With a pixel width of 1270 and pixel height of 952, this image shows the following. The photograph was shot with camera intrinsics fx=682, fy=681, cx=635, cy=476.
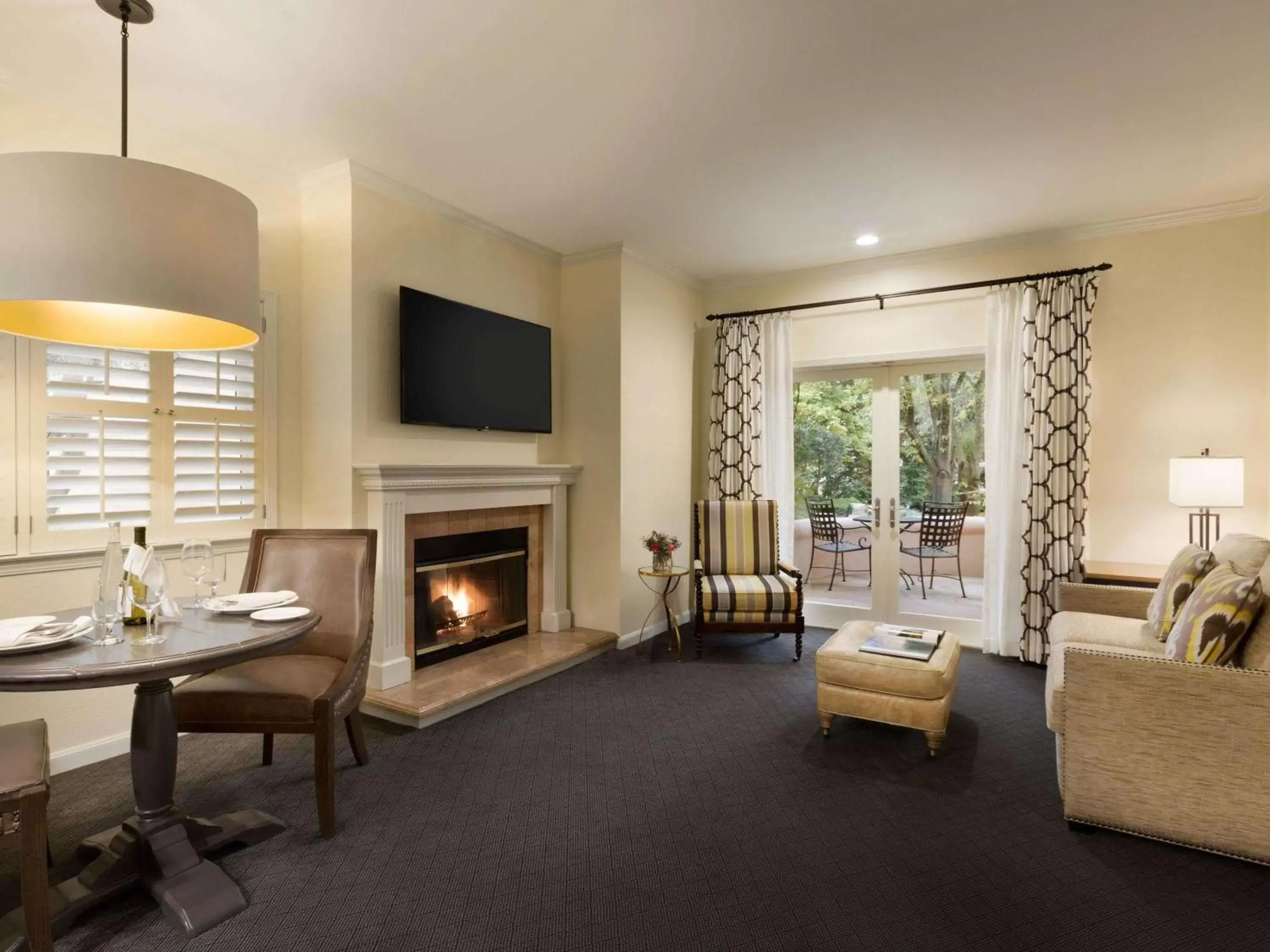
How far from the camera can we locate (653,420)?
5109 millimetres

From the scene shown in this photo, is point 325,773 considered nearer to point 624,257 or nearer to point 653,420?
point 653,420

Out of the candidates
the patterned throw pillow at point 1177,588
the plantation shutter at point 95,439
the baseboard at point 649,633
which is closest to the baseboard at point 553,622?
the baseboard at point 649,633

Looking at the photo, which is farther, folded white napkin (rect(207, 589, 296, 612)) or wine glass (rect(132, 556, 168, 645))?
folded white napkin (rect(207, 589, 296, 612))

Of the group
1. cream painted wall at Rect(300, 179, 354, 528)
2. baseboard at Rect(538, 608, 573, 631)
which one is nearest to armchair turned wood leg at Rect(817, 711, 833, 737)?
baseboard at Rect(538, 608, 573, 631)

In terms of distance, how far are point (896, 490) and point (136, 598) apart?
462 cm

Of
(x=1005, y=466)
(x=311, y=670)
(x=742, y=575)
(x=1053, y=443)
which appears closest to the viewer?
(x=311, y=670)

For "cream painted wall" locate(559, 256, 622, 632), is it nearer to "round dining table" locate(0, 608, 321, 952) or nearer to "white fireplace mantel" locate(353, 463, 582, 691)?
"white fireplace mantel" locate(353, 463, 582, 691)

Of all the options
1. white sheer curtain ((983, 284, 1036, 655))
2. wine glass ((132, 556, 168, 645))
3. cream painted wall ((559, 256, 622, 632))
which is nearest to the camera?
wine glass ((132, 556, 168, 645))

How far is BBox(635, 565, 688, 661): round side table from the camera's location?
464cm

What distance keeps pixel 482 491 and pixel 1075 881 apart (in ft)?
10.9

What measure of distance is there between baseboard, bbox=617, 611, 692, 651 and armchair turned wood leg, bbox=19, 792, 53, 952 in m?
3.33

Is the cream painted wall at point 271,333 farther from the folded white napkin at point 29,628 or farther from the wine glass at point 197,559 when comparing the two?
the wine glass at point 197,559

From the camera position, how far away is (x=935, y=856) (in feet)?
7.45

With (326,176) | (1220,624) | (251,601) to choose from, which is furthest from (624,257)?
(1220,624)
